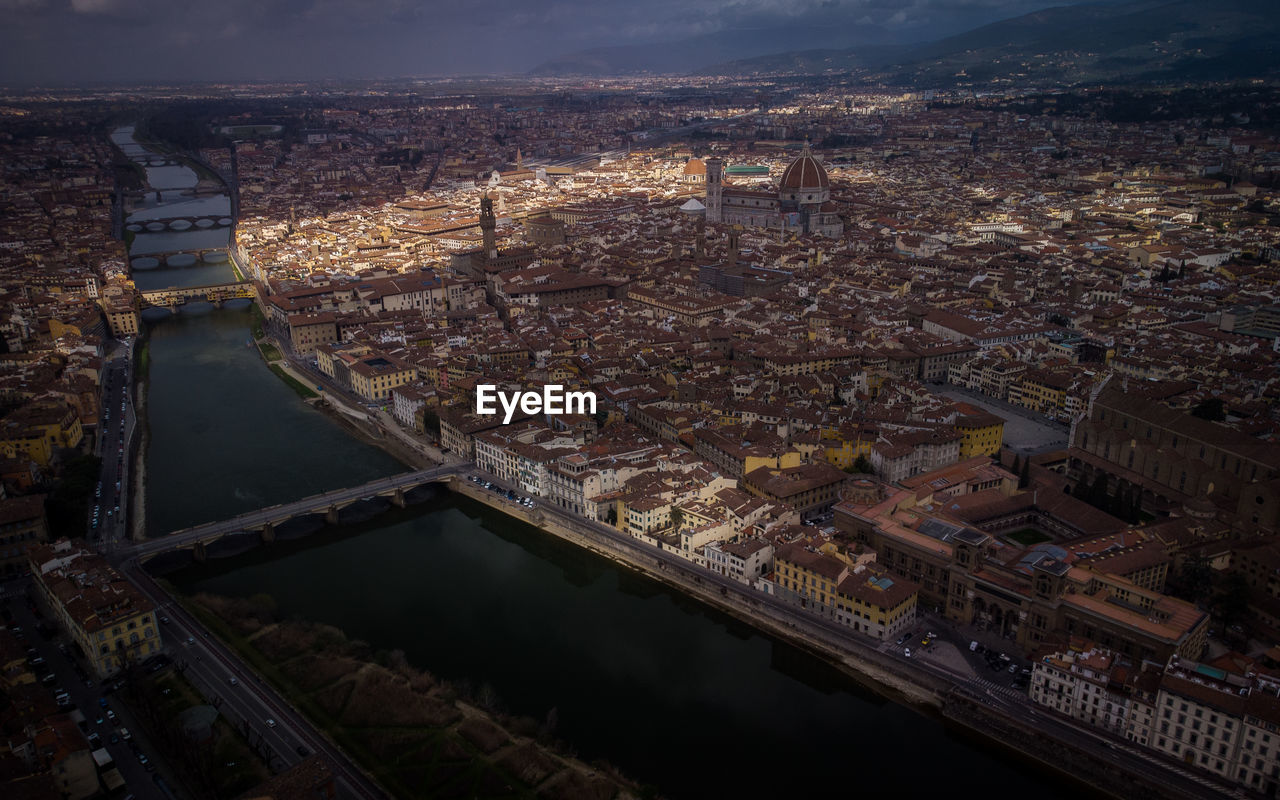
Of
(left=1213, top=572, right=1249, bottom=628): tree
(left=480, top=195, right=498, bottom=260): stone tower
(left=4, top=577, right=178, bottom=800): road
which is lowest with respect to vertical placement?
(left=1213, top=572, right=1249, bottom=628): tree

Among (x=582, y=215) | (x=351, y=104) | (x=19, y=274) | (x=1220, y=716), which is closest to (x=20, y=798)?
(x=1220, y=716)

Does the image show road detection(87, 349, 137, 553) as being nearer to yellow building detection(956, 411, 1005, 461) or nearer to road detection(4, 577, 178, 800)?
road detection(4, 577, 178, 800)

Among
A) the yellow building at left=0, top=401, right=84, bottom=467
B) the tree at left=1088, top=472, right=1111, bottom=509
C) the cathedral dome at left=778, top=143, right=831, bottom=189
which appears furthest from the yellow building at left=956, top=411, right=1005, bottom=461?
the cathedral dome at left=778, top=143, right=831, bottom=189

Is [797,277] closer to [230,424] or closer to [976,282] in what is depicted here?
[976,282]

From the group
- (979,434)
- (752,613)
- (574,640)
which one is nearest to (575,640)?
(574,640)

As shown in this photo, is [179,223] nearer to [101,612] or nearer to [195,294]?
[195,294]

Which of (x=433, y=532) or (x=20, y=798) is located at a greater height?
(x=20, y=798)

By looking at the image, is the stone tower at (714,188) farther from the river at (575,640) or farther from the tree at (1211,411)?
the tree at (1211,411)
